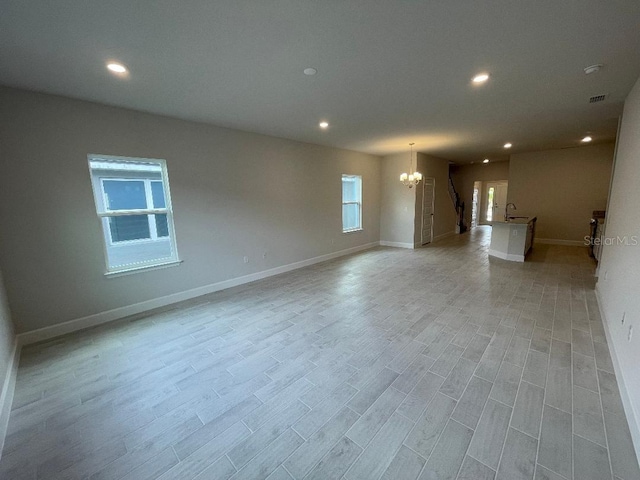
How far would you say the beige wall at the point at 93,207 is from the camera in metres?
2.72

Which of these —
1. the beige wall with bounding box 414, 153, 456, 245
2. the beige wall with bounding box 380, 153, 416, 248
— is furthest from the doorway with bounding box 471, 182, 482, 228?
the beige wall with bounding box 380, 153, 416, 248

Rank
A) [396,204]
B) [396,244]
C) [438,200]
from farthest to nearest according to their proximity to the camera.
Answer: [438,200] → [396,244] → [396,204]

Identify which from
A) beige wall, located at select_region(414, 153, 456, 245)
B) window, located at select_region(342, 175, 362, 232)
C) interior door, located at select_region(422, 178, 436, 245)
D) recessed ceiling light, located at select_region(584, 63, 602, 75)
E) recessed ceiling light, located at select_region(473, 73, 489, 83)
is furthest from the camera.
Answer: interior door, located at select_region(422, 178, 436, 245)

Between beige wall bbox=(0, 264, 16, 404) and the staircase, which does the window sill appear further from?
the staircase

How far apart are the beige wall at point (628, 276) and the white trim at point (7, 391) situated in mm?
3977

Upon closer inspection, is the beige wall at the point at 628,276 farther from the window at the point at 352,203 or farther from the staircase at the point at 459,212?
the staircase at the point at 459,212

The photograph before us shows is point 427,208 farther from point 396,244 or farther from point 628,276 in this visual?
point 628,276

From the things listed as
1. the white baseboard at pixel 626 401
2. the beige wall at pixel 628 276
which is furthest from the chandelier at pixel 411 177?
the white baseboard at pixel 626 401

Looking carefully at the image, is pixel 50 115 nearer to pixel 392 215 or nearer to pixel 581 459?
pixel 581 459

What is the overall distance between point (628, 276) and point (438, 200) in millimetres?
6632

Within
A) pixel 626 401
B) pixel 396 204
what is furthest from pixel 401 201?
pixel 626 401

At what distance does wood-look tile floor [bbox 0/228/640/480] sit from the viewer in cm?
146

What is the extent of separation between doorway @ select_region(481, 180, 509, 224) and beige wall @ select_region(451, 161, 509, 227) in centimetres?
168

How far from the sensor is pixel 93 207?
10.2 ft
